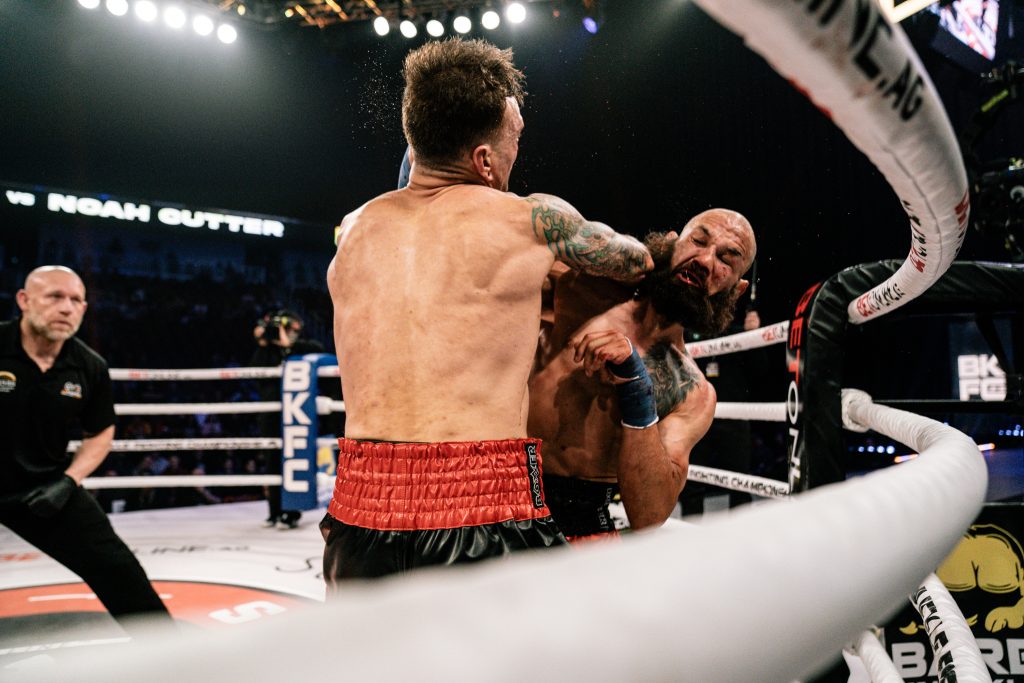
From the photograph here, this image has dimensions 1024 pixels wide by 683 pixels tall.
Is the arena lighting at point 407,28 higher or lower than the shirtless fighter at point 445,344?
higher

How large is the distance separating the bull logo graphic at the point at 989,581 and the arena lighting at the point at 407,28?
23.0ft

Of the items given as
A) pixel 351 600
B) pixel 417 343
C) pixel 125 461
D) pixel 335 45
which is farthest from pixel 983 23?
pixel 125 461

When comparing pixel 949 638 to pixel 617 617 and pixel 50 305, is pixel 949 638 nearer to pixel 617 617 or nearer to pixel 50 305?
pixel 617 617

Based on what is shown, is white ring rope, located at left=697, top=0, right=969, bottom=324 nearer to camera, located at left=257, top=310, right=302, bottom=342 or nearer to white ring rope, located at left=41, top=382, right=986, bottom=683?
white ring rope, located at left=41, top=382, right=986, bottom=683

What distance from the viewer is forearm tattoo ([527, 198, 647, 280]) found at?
116 centimetres

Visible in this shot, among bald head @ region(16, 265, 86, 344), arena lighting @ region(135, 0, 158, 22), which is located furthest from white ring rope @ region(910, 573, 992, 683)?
arena lighting @ region(135, 0, 158, 22)

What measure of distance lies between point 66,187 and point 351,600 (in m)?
9.51

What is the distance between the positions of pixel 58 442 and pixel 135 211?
696 centimetres

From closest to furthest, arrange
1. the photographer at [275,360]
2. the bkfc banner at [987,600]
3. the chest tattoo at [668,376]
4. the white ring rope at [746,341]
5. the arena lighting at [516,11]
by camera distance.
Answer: the bkfc banner at [987,600], the chest tattoo at [668,376], the white ring rope at [746,341], the photographer at [275,360], the arena lighting at [516,11]

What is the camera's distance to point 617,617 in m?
0.21

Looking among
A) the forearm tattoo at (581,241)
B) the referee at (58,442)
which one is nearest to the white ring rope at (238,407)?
the referee at (58,442)

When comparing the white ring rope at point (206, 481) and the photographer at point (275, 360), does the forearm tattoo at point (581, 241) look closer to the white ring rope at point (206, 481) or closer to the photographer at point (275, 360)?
the white ring rope at point (206, 481)

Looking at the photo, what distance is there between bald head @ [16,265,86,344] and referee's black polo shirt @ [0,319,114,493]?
0.08 meters

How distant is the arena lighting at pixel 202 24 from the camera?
700 cm
